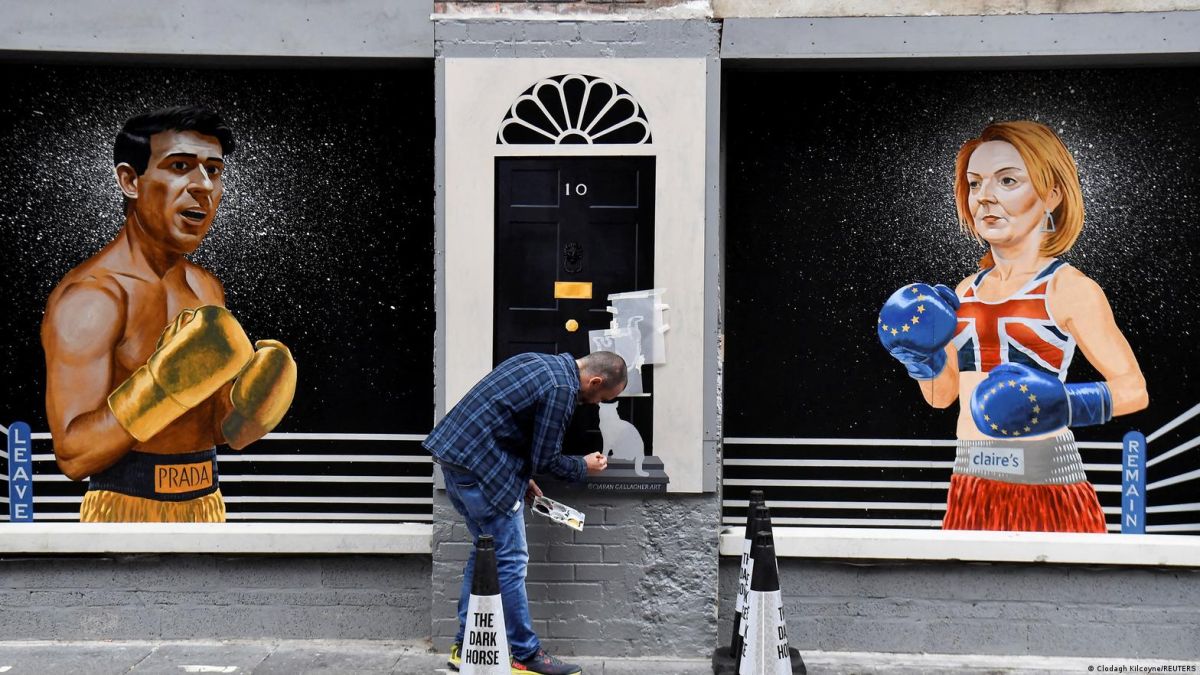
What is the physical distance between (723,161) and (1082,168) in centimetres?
199

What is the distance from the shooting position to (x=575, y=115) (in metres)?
5.82

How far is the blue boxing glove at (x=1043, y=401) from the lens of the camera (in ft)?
19.9

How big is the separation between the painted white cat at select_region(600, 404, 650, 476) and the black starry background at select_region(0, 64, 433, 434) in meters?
1.09

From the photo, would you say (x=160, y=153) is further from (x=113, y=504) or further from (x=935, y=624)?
(x=935, y=624)

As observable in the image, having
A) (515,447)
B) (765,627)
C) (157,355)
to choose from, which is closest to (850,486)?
(765,627)

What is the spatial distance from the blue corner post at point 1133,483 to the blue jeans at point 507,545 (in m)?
3.36

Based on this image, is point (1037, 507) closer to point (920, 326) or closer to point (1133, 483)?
point (1133, 483)

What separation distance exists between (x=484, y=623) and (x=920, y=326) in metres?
3.14

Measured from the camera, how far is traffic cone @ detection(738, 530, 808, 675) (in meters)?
4.70

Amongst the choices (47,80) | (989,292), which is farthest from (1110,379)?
(47,80)

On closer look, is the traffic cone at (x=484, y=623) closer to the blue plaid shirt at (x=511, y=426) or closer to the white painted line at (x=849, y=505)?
the blue plaid shirt at (x=511, y=426)

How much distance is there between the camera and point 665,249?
19.1 ft

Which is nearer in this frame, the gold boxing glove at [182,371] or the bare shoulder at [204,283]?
the gold boxing glove at [182,371]

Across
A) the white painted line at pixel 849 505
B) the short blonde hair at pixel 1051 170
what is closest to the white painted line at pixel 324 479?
the white painted line at pixel 849 505
